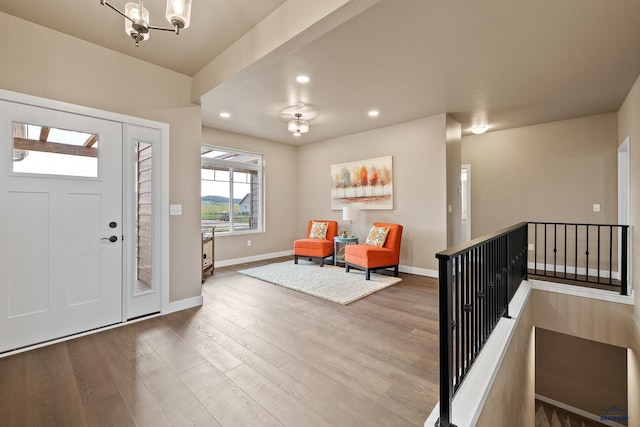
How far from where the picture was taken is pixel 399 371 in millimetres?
2012

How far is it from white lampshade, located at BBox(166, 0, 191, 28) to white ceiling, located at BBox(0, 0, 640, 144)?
69cm

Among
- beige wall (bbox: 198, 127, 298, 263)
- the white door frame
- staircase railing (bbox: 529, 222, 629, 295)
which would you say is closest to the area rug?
beige wall (bbox: 198, 127, 298, 263)

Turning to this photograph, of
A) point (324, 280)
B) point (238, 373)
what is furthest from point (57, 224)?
point (324, 280)

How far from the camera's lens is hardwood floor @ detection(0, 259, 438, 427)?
161cm

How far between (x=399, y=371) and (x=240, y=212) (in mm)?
4784

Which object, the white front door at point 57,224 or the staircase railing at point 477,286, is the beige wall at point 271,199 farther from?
the staircase railing at point 477,286

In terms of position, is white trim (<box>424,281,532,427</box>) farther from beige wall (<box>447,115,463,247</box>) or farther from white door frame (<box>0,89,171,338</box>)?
white door frame (<box>0,89,171,338</box>)

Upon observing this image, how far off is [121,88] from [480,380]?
3.99m

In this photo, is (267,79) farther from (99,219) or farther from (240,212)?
(240,212)

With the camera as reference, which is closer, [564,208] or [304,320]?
[304,320]

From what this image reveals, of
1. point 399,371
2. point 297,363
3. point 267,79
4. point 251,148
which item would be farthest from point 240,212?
point 399,371

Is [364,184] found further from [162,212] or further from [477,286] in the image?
[477,286]

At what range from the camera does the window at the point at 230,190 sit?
553 centimetres

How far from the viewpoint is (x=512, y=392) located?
2.48 m
